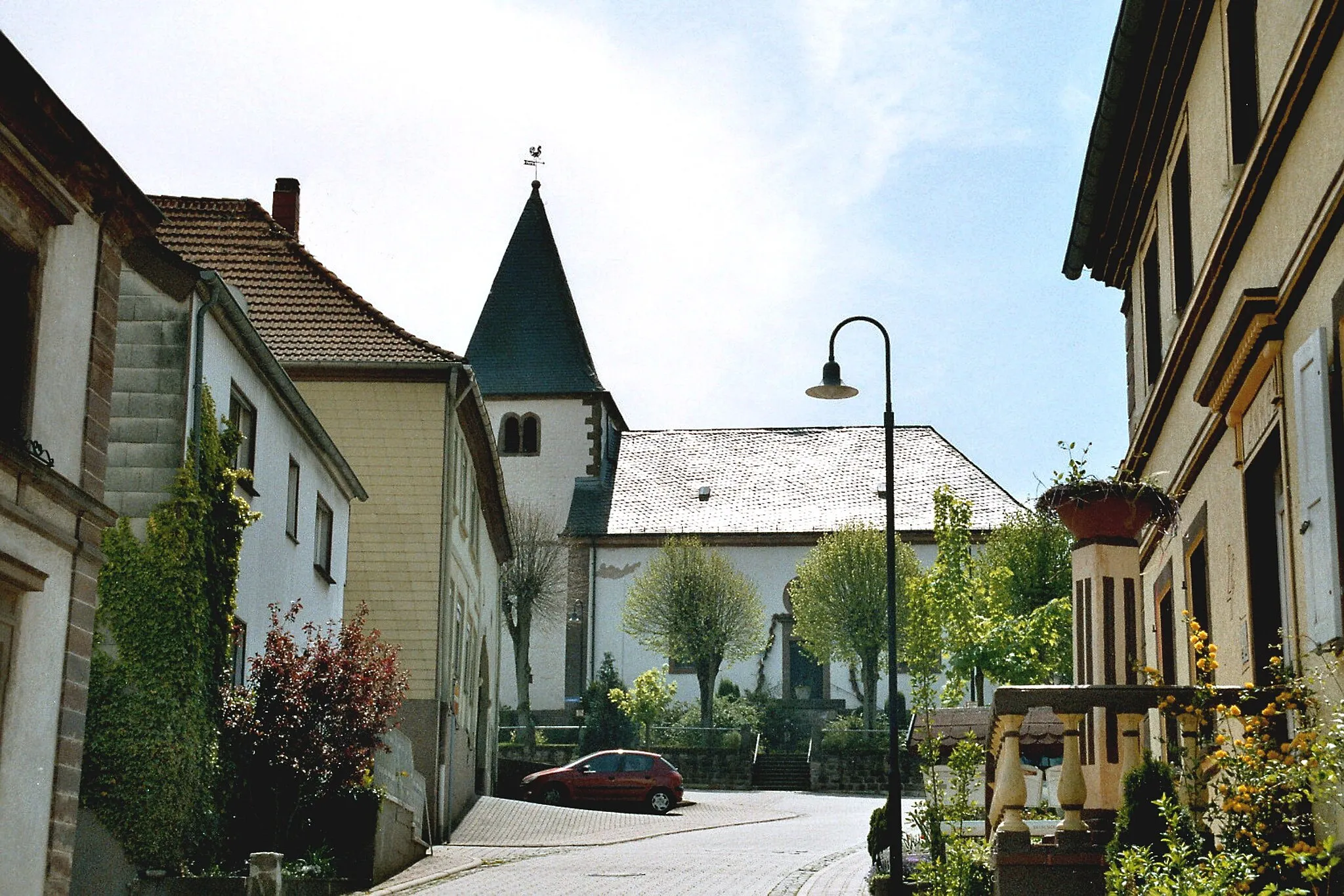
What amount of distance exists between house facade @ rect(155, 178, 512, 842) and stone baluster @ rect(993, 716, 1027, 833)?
57.6 feet

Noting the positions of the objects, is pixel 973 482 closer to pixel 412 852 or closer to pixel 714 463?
pixel 714 463

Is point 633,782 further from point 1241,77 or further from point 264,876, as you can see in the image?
point 1241,77

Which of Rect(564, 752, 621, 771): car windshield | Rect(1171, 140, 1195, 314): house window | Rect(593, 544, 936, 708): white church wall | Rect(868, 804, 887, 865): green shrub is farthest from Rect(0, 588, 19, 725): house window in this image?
Rect(593, 544, 936, 708): white church wall

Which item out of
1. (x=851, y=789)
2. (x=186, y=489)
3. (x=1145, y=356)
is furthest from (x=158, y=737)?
(x=851, y=789)

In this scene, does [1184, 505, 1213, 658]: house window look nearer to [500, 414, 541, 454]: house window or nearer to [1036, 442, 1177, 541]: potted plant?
[1036, 442, 1177, 541]: potted plant

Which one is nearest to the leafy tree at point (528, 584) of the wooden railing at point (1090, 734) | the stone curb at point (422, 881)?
the stone curb at point (422, 881)

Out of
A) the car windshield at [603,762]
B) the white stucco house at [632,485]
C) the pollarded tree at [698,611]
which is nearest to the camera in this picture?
the car windshield at [603,762]

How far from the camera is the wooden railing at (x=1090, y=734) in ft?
33.2

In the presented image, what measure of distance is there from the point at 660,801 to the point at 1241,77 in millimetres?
26397

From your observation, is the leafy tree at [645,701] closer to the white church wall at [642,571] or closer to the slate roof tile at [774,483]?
the white church wall at [642,571]

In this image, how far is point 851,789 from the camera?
4700 centimetres

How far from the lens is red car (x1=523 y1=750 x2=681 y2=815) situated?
35.5 m

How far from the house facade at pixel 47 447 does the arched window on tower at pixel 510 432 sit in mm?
52191

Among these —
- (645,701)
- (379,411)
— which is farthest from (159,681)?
(645,701)
